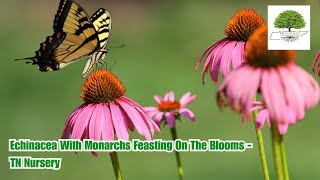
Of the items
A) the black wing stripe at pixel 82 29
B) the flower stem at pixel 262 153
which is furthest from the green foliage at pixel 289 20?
the black wing stripe at pixel 82 29

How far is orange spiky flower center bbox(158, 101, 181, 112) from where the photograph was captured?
3.78 feet

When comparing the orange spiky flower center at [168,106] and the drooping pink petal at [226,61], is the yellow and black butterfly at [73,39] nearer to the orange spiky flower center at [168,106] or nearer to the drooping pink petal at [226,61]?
the orange spiky flower center at [168,106]

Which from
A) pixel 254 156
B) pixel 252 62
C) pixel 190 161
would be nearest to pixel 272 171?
pixel 254 156

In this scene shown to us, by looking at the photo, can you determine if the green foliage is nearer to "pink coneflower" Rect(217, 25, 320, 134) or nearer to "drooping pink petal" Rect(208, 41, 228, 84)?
"drooping pink petal" Rect(208, 41, 228, 84)

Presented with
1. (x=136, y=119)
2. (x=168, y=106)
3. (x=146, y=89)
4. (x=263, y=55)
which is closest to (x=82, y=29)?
(x=168, y=106)

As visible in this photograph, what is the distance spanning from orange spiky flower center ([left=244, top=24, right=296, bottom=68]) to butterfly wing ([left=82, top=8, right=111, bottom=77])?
58 centimetres

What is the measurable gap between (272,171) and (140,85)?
82cm

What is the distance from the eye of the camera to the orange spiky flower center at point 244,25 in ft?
3.24

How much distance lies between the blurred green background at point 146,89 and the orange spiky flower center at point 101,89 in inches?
11.4

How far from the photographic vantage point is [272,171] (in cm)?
181

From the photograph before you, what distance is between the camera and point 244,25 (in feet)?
3.25

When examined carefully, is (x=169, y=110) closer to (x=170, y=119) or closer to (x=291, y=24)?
(x=170, y=119)

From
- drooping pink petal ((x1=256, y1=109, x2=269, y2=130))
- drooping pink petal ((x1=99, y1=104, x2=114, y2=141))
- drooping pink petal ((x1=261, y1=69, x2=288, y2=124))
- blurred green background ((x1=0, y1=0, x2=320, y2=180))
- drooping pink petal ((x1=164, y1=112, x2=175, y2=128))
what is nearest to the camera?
drooping pink petal ((x1=261, y1=69, x2=288, y2=124))

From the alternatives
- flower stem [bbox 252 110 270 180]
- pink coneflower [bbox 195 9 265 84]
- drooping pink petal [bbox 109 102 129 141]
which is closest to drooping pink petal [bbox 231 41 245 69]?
pink coneflower [bbox 195 9 265 84]
